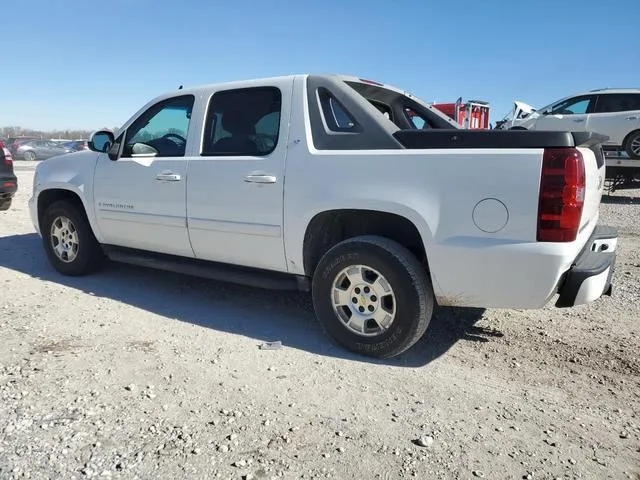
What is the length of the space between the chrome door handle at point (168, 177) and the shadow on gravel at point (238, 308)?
1.13 metres

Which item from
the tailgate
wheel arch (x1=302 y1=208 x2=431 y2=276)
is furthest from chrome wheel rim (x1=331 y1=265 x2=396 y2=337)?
the tailgate

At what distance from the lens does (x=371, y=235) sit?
3.59 m

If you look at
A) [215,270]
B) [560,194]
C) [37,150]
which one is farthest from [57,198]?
[37,150]

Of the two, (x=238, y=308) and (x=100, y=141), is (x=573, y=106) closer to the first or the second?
(x=238, y=308)

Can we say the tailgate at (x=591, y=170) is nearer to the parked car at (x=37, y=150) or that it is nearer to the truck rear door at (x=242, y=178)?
the truck rear door at (x=242, y=178)

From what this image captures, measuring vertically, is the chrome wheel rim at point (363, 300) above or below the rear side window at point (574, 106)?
below

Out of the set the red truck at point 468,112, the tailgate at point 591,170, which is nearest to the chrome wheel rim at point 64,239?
the tailgate at point 591,170

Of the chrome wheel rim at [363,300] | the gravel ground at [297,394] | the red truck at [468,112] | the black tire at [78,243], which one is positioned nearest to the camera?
the gravel ground at [297,394]

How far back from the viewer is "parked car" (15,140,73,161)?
30.4 m

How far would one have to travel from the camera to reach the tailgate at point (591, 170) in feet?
9.95

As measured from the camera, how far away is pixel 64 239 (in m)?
5.48

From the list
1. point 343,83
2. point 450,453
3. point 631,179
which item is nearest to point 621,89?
point 631,179

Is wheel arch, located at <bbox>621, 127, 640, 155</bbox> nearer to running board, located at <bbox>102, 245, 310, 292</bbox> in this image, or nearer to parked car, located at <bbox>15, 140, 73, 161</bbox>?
running board, located at <bbox>102, 245, 310, 292</bbox>

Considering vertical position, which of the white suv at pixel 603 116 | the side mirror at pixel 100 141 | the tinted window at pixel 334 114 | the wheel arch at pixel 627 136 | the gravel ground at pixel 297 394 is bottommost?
the gravel ground at pixel 297 394
